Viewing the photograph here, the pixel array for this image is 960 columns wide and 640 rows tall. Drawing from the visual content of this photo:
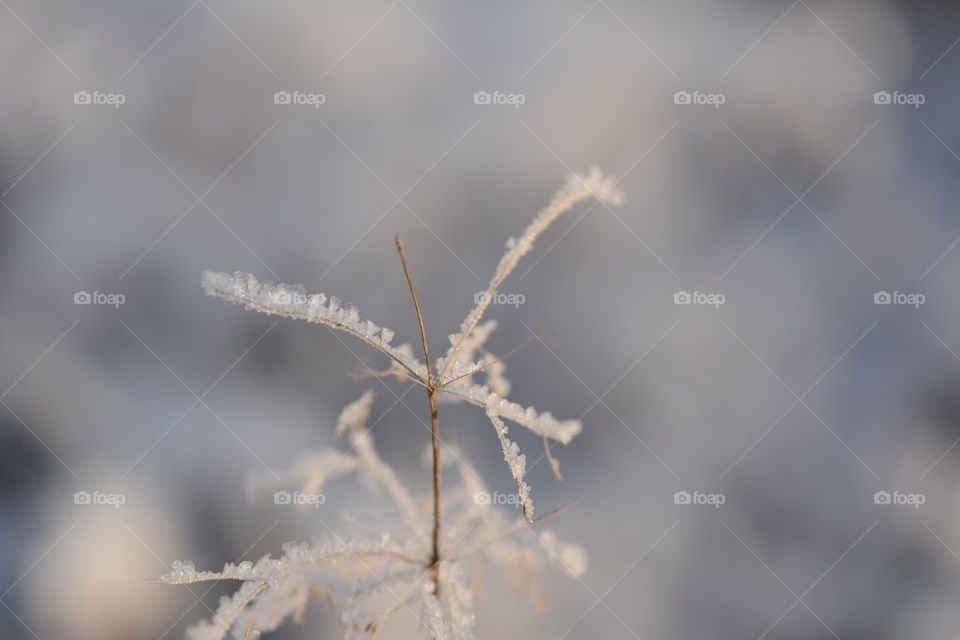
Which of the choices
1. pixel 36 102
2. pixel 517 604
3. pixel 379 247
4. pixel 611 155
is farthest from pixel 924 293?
pixel 36 102

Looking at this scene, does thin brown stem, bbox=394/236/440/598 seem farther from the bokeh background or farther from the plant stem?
the bokeh background

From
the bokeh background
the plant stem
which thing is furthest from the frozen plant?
the bokeh background

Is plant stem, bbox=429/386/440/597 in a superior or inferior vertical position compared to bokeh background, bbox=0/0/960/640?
inferior

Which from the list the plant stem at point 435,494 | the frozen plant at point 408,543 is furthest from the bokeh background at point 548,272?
the plant stem at point 435,494

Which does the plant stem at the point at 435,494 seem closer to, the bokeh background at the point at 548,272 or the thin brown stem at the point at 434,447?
the thin brown stem at the point at 434,447

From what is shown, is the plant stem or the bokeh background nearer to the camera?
the plant stem

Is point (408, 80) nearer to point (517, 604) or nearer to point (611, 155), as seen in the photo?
point (611, 155)
